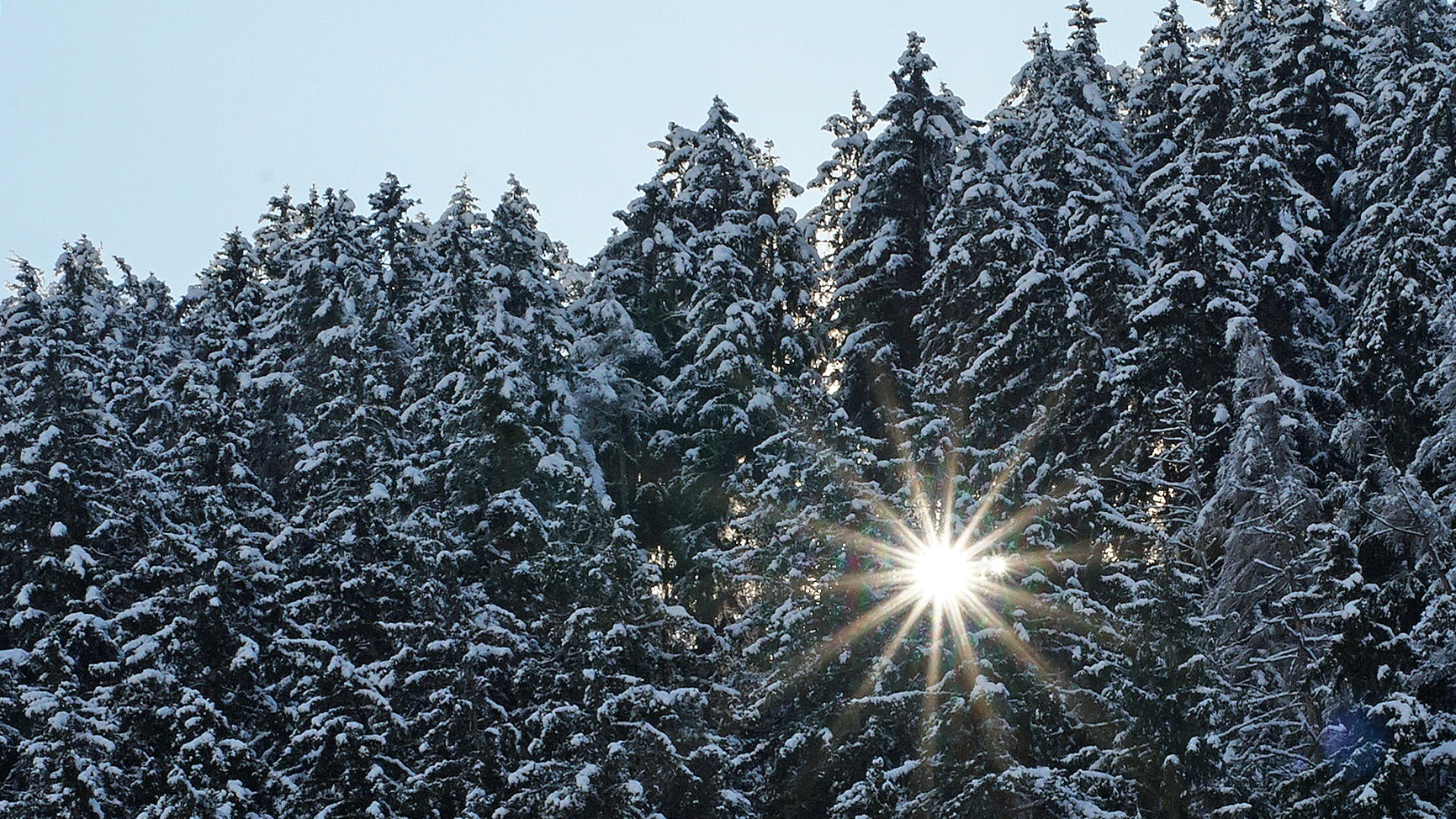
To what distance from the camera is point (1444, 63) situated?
26016 millimetres

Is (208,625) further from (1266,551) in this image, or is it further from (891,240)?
(1266,551)

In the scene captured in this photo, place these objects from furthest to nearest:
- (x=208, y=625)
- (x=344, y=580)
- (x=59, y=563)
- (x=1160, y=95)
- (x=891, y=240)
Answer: (x=1160, y=95), (x=891, y=240), (x=59, y=563), (x=344, y=580), (x=208, y=625)

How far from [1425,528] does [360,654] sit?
58.3 ft

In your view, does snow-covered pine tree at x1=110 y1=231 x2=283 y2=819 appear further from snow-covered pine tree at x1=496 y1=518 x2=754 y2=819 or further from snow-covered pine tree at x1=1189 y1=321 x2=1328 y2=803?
snow-covered pine tree at x1=1189 y1=321 x2=1328 y2=803

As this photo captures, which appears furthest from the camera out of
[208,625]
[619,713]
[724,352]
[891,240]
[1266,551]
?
[891,240]

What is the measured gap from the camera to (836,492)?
21547 mm

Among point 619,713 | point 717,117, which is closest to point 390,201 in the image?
point 717,117

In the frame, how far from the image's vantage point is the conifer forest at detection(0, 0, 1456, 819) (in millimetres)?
19312

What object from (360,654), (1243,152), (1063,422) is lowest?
(360,654)

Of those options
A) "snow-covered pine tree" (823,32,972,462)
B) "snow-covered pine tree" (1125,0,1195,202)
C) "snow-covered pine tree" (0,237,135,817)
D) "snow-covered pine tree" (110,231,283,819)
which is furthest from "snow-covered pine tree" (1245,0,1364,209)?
"snow-covered pine tree" (0,237,135,817)

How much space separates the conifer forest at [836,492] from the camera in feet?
63.4

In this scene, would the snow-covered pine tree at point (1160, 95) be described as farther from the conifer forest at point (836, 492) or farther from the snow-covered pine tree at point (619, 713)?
the snow-covered pine tree at point (619, 713)

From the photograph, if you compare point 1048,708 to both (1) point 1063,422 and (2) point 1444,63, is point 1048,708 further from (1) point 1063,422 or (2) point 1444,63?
(2) point 1444,63

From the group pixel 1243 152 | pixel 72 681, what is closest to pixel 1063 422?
pixel 1243 152
